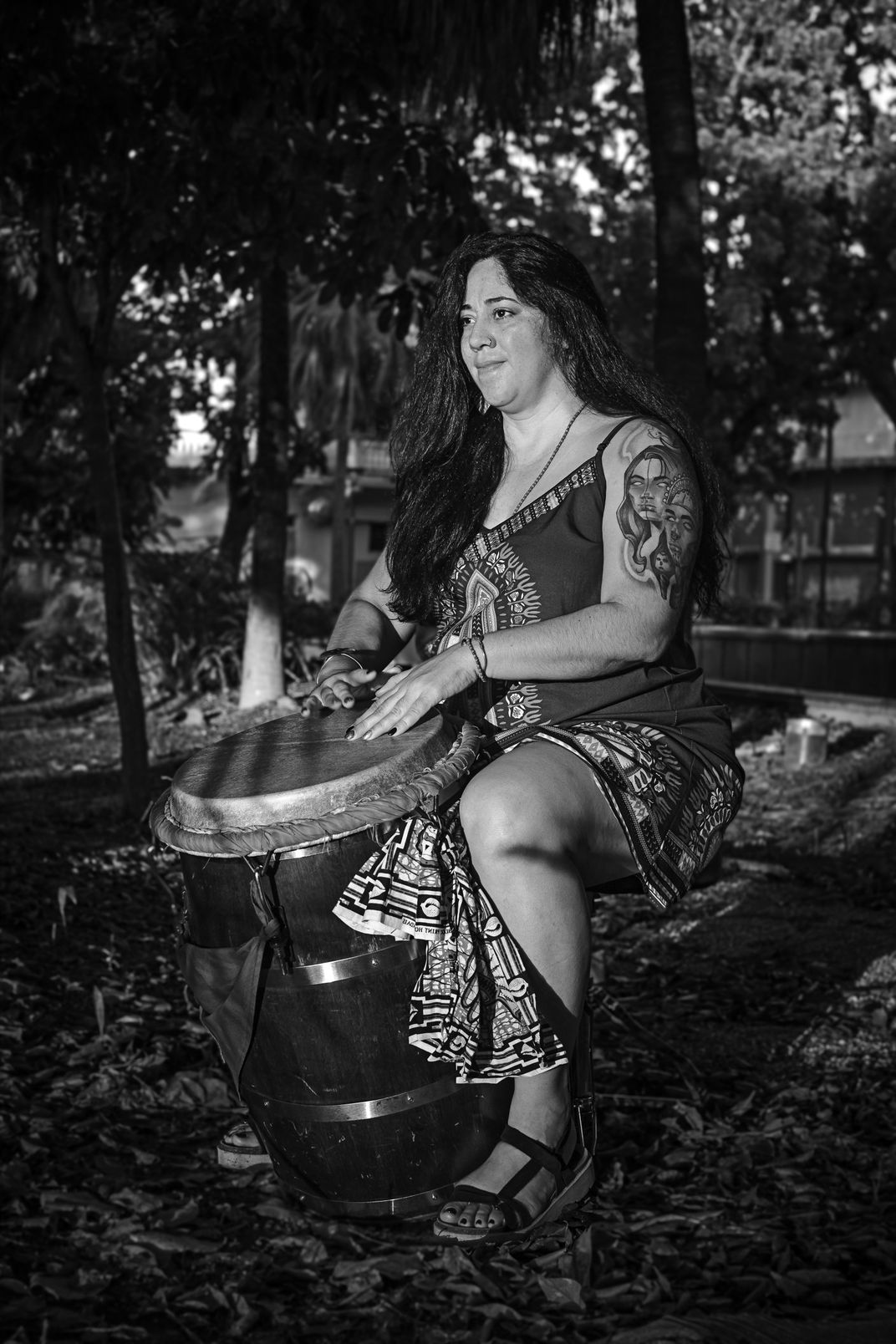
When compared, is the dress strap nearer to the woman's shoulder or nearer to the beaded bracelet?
the woman's shoulder

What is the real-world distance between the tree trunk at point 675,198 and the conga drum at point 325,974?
4434 millimetres

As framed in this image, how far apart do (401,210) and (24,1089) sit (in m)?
3.98

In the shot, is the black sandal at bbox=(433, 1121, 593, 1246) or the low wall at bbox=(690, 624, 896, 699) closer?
the black sandal at bbox=(433, 1121, 593, 1246)

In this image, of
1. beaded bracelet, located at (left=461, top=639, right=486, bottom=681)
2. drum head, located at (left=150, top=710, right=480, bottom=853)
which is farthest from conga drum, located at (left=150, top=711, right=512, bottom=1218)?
beaded bracelet, located at (left=461, top=639, right=486, bottom=681)

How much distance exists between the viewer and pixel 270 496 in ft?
40.3

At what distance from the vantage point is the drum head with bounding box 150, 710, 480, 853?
2.54m

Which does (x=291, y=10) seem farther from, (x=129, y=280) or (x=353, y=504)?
(x=353, y=504)

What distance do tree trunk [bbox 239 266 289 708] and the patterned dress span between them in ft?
29.7

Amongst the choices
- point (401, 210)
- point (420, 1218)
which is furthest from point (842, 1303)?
point (401, 210)

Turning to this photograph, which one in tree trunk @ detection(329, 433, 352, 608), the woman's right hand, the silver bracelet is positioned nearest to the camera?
the woman's right hand

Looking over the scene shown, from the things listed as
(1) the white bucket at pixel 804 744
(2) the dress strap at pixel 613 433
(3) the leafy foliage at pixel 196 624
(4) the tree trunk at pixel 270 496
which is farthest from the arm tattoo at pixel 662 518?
(3) the leafy foliage at pixel 196 624

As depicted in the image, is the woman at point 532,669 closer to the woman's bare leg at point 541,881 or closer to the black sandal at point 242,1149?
the woman's bare leg at point 541,881

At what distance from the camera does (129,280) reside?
6.99 metres

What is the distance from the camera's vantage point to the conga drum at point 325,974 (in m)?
2.56
